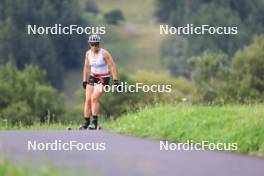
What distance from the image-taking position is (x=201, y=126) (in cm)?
1625

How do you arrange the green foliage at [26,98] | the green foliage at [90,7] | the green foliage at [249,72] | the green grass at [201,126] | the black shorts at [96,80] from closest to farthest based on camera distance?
the green grass at [201,126] → the black shorts at [96,80] → the green foliage at [249,72] → the green foliage at [26,98] → the green foliage at [90,7]

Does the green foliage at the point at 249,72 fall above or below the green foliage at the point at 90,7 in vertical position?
below

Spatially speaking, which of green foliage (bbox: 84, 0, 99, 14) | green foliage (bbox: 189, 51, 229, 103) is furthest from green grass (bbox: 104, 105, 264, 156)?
green foliage (bbox: 84, 0, 99, 14)

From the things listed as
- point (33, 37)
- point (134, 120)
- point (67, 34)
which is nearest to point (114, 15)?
point (67, 34)

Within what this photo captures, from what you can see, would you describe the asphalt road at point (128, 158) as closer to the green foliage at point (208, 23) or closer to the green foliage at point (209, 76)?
the green foliage at point (209, 76)

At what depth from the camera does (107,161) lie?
12.3 m

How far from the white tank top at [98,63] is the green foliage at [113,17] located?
13280 centimetres

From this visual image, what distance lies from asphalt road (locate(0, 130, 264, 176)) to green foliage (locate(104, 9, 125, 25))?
439 ft

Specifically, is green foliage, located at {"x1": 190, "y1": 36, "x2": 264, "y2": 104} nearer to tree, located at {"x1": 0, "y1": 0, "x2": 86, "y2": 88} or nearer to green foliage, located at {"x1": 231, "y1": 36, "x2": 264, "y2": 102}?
green foliage, located at {"x1": 231, "y1": 36, "x2": 264, "y2": 102}

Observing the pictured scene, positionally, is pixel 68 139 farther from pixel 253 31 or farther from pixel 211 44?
pixel 253 31

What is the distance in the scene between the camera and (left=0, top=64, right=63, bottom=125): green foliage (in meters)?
68.9

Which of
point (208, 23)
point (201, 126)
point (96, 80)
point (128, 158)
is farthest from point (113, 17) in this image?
point (128, 158)

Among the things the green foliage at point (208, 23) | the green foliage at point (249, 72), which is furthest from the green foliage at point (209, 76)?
the green foliage at point (208, 23)

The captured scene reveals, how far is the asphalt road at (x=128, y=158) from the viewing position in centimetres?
1120
